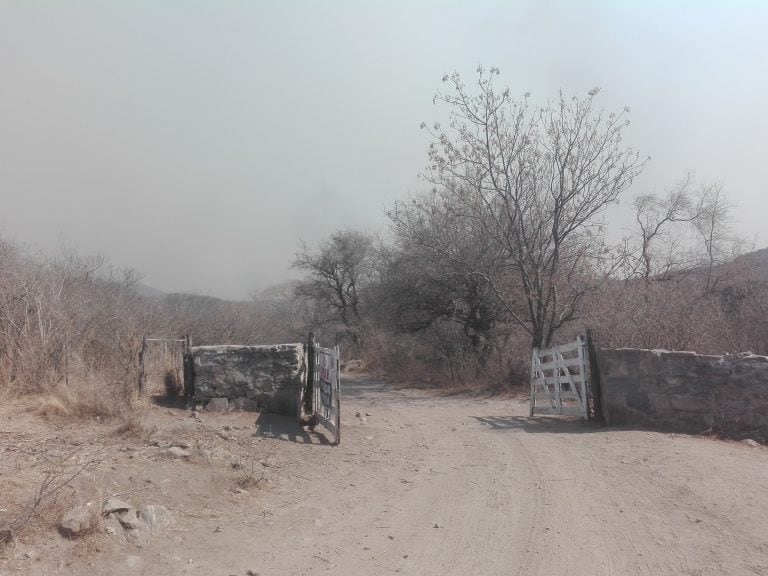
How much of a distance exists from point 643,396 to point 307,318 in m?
35.1

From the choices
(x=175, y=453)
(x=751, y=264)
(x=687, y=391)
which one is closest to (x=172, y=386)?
(x=175, y=453)

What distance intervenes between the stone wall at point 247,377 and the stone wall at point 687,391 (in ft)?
18.5

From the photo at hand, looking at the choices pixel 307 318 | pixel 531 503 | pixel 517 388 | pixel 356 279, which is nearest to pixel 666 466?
pixel 531 503

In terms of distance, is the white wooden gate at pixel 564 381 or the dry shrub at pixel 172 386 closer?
the white wooden gate at pixel 564 381

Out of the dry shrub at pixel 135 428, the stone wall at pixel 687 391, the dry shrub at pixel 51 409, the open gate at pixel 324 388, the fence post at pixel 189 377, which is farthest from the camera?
the fence post at pixel 189 377

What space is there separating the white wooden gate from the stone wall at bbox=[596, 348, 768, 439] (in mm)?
515

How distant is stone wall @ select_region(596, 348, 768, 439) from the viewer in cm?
909

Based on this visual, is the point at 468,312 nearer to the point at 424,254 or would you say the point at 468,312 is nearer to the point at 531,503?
the point at 424,254

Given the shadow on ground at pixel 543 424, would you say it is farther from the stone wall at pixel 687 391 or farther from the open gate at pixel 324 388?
the open gate at pixel 324 388

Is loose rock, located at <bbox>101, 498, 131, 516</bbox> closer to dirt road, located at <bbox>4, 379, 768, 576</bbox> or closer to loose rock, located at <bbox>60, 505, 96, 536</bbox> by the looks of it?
loose rock, located at <bbox>60, 505, 96, 536</bbox>

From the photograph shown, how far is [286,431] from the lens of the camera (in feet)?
31.5

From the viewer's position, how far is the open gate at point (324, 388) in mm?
8969

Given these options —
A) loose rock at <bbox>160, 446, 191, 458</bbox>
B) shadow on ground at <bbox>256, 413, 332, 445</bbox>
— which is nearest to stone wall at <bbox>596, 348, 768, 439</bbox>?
shadow on ground at <bbox>256, 413, 332, 445</bbox>

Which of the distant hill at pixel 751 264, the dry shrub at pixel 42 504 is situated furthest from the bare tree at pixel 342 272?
the dry shrub at pixel 42 504
